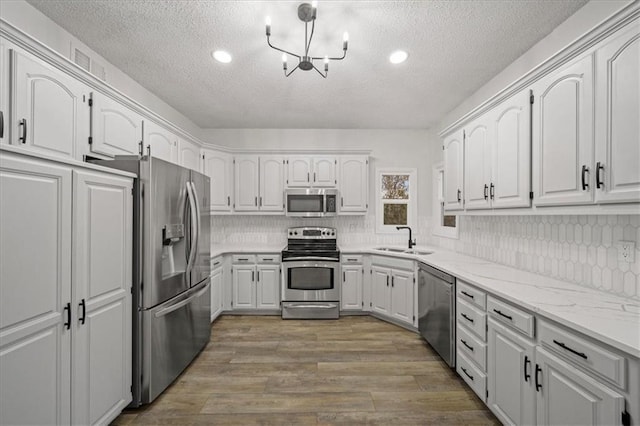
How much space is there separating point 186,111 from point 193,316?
9.00 feet

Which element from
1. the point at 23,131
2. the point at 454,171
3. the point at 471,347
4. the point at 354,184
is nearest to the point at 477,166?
the point at 454,171

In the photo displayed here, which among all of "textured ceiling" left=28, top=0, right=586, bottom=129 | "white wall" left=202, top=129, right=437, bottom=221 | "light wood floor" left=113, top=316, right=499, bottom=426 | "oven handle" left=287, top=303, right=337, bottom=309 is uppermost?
"textured ceiling" left=28, top=0, right=586, bottom=129

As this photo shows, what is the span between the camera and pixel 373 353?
3.02m

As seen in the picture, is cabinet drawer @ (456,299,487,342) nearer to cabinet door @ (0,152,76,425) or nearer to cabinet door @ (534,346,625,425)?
cabinet door @ (534,346,625,425)

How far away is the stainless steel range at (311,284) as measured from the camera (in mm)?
4023

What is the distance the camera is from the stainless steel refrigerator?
7.02 ft

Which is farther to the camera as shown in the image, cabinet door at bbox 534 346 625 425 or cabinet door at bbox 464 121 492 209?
cabinet door at bbox 464 121 492 209

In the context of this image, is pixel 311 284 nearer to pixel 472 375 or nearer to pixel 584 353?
pixel 472 375

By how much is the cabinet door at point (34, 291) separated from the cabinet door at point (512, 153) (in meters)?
2.89

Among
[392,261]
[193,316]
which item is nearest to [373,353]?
[392,261]

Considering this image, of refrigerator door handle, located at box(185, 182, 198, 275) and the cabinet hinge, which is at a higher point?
refrigerator door handle, located at box(185, 182, 198, 275)

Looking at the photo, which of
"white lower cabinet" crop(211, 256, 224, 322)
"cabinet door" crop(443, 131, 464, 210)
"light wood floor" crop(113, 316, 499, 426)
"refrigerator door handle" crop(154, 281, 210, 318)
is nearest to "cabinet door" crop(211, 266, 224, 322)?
"white lower cabinet" crop(211, 256, 224, 322)

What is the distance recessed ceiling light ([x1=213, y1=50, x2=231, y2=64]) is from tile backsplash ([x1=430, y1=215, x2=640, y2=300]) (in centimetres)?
299

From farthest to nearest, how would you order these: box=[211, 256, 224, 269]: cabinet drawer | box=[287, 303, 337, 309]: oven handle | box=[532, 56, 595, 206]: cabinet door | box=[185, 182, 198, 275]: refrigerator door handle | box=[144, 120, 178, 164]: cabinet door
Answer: box=[287, 303, 337, 309]: oven handle < box=[211, 256, 224, 269]: cabinet drawer < box=[144, 120, 178, 164]: cabinet door < box=[185, 182, 198, 275]: refrigerator door handle < box=[532, 56, 595, 206]: cabinet door
